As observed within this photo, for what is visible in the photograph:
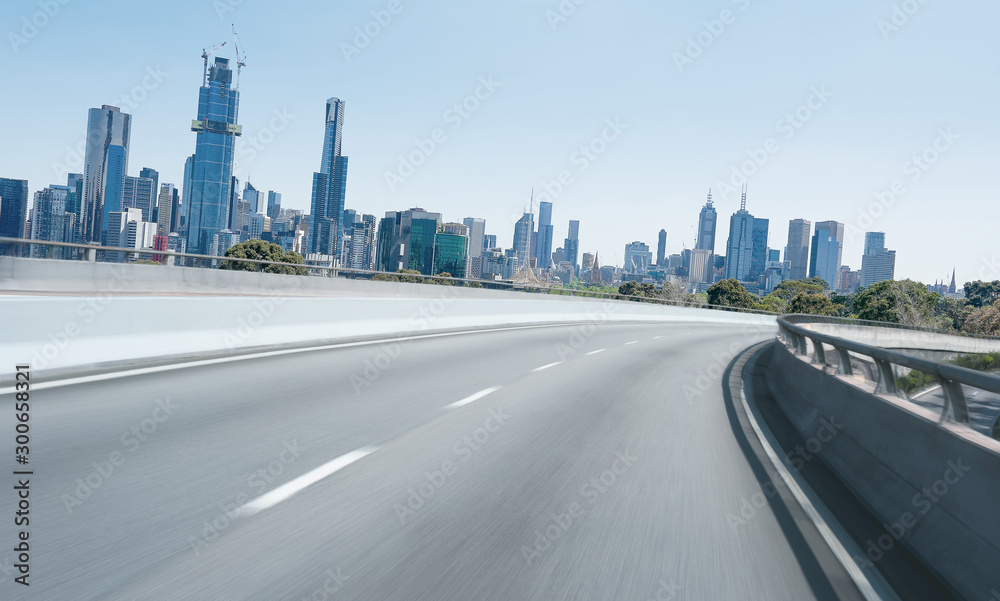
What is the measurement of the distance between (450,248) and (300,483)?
565 feet

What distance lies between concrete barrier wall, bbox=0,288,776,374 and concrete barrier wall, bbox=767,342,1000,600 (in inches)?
342

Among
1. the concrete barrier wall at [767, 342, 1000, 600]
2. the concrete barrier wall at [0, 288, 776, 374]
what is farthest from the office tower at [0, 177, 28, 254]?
the concrete barrier wall at [767, 342, 1000, 600]

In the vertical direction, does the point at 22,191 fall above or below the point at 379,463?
above

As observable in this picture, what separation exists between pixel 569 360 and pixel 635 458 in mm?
9185

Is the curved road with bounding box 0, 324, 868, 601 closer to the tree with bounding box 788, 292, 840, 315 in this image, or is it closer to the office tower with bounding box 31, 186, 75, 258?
the office tower with bounding box 31, 186, 75, 258

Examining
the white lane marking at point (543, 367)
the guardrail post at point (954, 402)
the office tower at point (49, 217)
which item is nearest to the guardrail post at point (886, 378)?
the guardrail post at point (954, 402)

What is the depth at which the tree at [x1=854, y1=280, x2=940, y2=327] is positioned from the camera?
316ft

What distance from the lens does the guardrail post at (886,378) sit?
21.7 feet

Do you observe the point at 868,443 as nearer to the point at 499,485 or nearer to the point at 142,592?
the point at 499,485

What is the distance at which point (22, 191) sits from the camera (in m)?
132

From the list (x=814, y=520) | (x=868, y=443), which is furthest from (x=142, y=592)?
(x=868, y=443)

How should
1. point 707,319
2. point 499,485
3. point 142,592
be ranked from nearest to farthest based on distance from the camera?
point 142,592, point 499,485, point 707,319

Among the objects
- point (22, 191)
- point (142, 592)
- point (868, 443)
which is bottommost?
point (142, 592)

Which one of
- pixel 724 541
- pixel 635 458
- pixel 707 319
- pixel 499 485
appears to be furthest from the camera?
pixel 707 319
